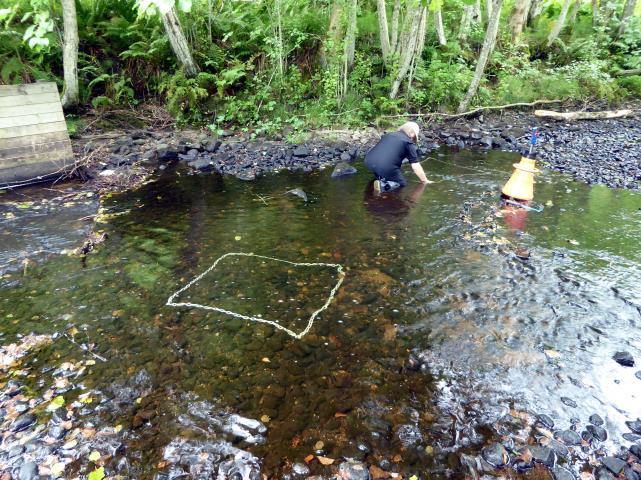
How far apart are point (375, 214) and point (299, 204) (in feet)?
5.40

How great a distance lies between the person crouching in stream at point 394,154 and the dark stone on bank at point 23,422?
743 cm

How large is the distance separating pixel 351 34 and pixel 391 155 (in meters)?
6.58

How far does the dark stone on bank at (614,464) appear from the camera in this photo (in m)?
3.33

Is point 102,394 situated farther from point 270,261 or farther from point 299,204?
point 299,204

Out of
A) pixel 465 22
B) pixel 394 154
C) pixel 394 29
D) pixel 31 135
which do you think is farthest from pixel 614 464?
pixel 465 22

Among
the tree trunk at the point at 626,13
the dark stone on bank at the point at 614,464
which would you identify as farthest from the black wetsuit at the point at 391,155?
the tree trunk at the point at 626,13

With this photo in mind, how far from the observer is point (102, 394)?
4.09m

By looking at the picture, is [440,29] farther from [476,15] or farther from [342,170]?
[342,170]

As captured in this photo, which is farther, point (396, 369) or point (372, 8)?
point (372, 8)

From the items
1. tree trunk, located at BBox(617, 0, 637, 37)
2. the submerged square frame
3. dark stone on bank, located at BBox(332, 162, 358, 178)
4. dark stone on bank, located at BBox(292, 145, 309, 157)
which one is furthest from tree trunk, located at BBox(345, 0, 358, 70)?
tree trunk, located at BBox(617, 0, 637, 37)

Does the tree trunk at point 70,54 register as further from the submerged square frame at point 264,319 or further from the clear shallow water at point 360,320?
the submerged square frame at point 264,319

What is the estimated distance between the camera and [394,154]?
30.2 feet

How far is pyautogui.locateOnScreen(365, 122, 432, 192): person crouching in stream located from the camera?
29.9 ft

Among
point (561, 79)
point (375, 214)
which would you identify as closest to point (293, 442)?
point (375, 214)
